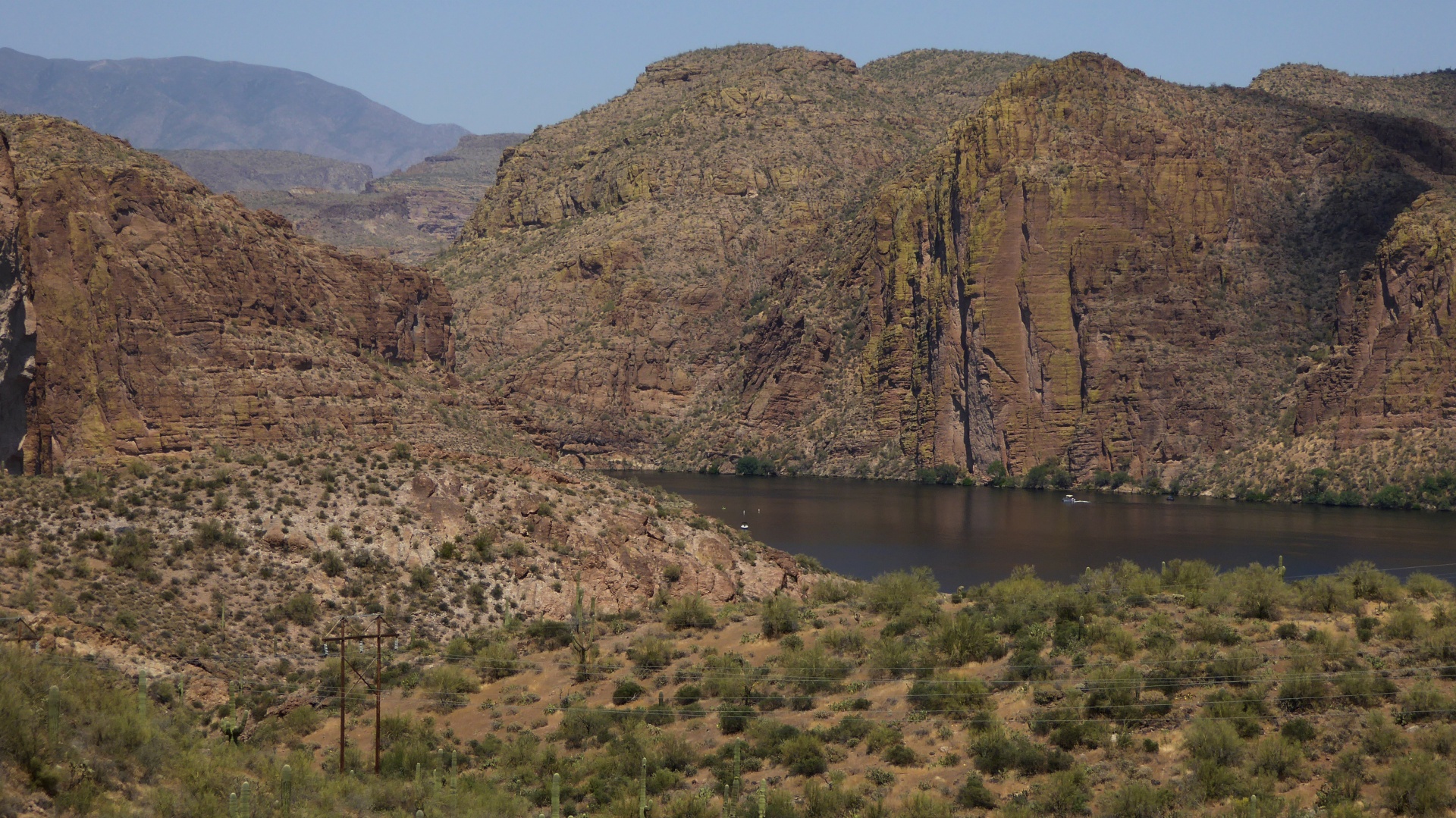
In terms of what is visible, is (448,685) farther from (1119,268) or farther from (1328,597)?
(1119,268)

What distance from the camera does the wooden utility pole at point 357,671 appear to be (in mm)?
31567

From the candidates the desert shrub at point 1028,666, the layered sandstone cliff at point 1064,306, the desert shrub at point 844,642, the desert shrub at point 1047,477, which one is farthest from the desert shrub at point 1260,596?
the desert shrub at point 1047,477

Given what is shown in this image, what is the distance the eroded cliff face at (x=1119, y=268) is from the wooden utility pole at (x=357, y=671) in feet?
408

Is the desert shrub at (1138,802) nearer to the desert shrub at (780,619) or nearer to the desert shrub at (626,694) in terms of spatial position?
the desert shrub at (626,694)

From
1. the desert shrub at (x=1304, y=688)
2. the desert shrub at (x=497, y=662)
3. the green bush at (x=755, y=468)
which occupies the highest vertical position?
the desert shrub at (x=1304, y=688)

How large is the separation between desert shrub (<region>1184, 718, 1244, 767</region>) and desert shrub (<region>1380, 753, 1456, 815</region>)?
2867 millimetres

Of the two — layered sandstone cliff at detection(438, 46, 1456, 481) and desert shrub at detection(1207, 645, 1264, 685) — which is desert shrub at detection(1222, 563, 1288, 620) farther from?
layered sandstone cliff at detection(438, 46, 1456, 481)

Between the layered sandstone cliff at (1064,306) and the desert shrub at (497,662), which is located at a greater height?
the layered sandstone cliff at (1064,306)

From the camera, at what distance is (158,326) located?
79125 millimetres

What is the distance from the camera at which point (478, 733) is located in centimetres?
3688

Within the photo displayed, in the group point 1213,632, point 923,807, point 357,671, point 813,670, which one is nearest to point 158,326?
point 357,671

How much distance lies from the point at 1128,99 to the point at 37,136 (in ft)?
428

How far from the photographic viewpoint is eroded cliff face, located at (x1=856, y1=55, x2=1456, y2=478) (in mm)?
159875

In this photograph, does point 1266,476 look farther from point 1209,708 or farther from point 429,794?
point 429,794
